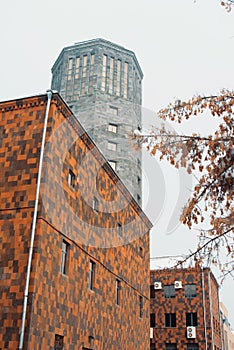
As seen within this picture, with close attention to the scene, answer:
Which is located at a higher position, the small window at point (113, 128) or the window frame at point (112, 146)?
the small window at point (113, 128)

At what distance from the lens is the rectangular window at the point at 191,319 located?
115ft

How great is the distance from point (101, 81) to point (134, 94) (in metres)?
4.34

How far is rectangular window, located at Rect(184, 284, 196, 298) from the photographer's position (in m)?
36.0

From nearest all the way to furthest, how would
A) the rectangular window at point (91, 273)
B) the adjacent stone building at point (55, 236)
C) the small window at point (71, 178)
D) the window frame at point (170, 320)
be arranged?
the adjacent stone building at point (55, 236)
the small window at point (71, 178)
the rectangular window at point (91, 273)
the window frame at point (170, 320)

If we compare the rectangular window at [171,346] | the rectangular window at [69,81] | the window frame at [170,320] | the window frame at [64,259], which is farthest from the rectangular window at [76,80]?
the window frame at [64,259]

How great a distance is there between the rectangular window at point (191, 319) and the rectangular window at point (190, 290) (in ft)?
4.73

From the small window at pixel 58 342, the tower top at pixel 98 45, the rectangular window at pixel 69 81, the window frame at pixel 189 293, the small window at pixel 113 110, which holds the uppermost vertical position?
the tower top at pixel 98 45

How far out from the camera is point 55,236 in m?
Result: 13.8

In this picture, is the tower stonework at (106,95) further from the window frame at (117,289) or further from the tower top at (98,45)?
the window frame at (117,289)

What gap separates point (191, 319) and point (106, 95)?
22.3 metres

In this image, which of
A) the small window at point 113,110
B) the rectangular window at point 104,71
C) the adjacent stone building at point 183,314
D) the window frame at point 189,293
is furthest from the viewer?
the rectangular window at point 104,71

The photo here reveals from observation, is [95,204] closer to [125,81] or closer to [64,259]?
[64,259]

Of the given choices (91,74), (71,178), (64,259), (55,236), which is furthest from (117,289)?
(91,74)

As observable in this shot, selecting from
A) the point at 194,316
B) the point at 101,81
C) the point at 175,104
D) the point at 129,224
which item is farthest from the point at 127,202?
the point at 101,81
